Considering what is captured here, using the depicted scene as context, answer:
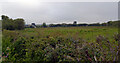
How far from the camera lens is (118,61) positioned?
5.31ft

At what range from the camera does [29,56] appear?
95.8 inches

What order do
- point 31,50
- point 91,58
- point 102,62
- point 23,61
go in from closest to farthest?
1. point 102,62
2. point 91,58
3. point 23,61
4. point 31,50

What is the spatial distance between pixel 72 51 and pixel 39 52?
93cm

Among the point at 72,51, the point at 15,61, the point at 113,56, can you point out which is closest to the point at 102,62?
the point at 113,56

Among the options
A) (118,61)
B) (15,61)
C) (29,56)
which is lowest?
(15,61)

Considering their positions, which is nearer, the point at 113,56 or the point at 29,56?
the point at 113,56

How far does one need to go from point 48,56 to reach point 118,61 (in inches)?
53.2

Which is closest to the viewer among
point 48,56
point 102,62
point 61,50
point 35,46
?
point 102,62

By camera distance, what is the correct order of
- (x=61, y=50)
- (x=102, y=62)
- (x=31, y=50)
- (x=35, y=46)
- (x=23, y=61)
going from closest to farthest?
(x=102, y=62)
(x=61, y=50)
(x=23, y=61)
(x=31, y=50)
(x=35, y=46)

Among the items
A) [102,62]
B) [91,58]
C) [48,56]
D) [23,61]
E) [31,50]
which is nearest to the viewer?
[102,62]

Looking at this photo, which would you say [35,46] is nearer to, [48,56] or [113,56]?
[48,56]

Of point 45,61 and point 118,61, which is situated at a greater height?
point 118,61

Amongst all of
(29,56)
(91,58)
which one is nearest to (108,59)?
(91,58)

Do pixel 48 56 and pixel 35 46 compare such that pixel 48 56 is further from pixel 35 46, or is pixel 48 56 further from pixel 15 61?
pixel 15 61
